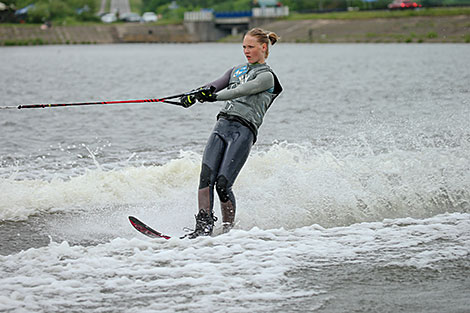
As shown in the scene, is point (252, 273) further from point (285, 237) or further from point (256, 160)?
point (256, 160)

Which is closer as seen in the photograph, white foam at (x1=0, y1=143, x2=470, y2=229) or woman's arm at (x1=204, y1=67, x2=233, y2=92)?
woman's arm at (x1=204, y1=67, x2=233, y2=92)

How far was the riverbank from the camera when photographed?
6444cm

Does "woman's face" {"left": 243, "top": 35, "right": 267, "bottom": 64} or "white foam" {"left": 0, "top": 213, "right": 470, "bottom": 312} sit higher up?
"woman's face" {"left": 243, "top": 35, "right": 267, "bottom": 64}

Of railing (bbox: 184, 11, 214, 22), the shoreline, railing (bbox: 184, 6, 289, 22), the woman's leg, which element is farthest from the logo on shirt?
railing (bbox: 184, 11, 214, 22)

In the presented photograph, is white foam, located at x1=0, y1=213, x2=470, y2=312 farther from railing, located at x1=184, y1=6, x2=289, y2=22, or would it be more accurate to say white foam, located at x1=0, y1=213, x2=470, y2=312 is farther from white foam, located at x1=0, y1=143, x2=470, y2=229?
railing, located at x1=184, y1=6, x2=289, y2=22

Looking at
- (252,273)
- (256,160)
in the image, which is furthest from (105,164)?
(252,273)

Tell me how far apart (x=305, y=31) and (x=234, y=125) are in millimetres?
76176

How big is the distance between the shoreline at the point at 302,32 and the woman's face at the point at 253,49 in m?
53.1

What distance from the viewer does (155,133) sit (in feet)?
49.1

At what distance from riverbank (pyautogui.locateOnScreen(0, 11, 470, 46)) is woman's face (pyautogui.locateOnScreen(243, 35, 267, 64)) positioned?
52.7 metres

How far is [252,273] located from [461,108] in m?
12.4

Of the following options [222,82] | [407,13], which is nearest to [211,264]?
[222,82]

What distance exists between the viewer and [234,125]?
672 centimetres

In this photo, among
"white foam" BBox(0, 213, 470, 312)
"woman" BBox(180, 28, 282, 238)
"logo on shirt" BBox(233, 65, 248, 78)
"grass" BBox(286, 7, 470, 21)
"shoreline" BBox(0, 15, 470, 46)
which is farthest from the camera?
"grass" BBox(286, 7, 470, 21)
